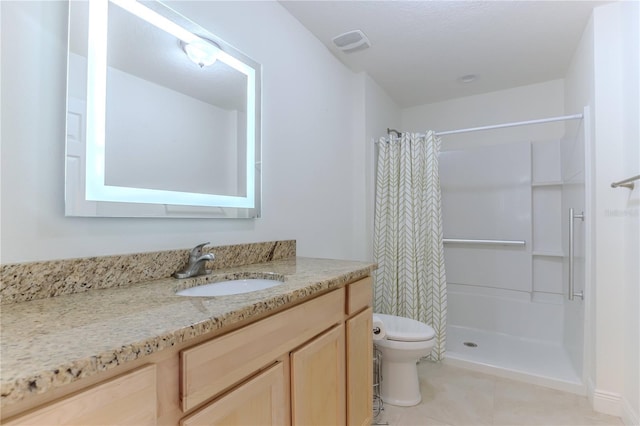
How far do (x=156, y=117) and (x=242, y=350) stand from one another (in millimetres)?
898

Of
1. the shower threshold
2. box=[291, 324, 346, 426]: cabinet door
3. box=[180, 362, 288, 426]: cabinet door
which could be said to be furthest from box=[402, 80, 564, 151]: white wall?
box=[180, 362, 288, 426]: cabinet door

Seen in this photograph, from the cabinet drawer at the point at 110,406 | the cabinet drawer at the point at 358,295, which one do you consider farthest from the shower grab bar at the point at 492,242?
the cabinet drawer at the point at 110,406

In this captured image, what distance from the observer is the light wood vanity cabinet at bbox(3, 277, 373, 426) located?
53 centimetres

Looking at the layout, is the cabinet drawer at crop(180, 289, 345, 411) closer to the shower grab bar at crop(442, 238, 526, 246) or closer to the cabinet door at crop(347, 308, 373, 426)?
the cabinet door at crop(347, 308, 373, 426)

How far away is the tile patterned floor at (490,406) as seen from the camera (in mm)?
1673

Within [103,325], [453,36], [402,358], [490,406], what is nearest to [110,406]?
[103,325]

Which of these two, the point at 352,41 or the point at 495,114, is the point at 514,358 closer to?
the point at 495,114

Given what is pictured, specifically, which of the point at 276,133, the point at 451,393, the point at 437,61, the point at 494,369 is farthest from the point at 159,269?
the point at 437,61

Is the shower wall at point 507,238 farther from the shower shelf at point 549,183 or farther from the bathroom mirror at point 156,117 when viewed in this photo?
the bathroom mirror at point 156,117

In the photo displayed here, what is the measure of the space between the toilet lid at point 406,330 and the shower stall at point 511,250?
25.4 inches

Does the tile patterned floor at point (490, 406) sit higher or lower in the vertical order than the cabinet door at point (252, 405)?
lower

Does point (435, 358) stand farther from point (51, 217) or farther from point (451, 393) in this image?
point (51, 217)

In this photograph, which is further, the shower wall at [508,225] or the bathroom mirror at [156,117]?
the shower wall at [508,225]

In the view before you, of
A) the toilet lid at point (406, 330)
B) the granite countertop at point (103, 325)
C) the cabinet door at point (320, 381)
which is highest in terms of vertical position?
the granite countertop at point (103, 325)
